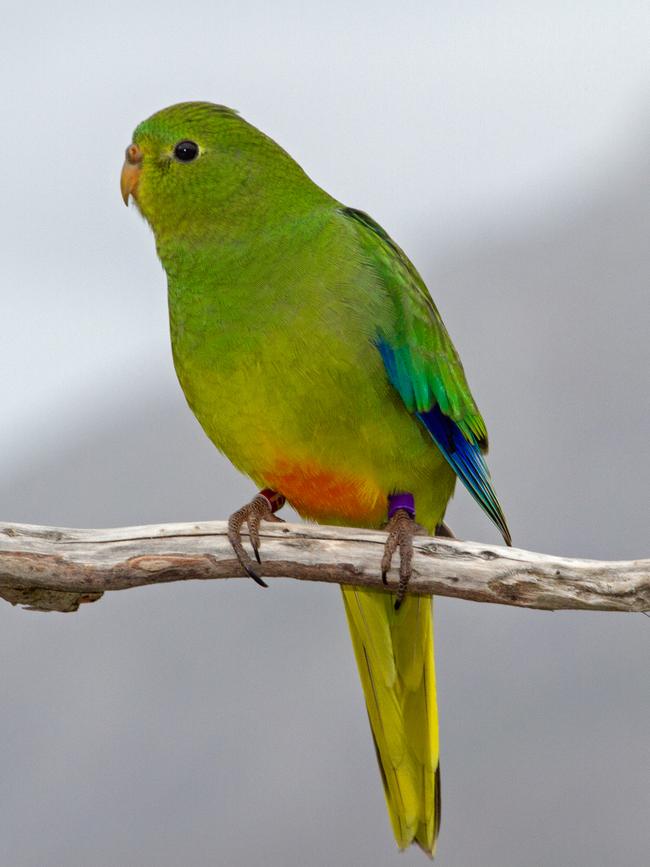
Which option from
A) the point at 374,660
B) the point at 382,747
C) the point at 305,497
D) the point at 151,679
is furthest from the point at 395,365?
the point at 151,679

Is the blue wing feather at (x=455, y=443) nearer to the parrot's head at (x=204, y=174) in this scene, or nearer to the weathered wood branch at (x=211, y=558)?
the weathered wood branch at (x=211, y=558)

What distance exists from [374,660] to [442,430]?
910 mm

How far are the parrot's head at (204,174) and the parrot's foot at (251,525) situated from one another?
3.05 ft

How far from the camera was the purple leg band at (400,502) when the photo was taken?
3.50 metres

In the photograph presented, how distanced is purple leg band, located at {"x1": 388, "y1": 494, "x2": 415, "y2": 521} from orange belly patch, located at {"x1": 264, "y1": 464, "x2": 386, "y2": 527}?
3 centimetres

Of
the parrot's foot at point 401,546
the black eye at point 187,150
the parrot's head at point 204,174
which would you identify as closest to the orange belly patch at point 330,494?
the parrot's foot at point 401,546

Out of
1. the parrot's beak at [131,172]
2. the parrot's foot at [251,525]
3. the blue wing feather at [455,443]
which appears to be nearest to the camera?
the parrot's foot at [251,525]

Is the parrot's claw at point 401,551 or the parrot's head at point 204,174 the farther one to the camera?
the parrot's head at point 204,174

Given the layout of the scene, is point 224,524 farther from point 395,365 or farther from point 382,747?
point 382,747

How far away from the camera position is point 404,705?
382 cm

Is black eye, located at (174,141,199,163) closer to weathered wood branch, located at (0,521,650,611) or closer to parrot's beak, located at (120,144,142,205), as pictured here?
parrot's beak, located at (120,144,142,205)

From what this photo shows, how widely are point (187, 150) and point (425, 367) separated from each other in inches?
43.8

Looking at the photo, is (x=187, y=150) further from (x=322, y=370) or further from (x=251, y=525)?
(x=251, y=525)

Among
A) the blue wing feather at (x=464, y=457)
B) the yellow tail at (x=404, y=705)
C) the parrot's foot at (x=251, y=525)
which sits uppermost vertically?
the blue wing feather at (x=464, y=457)
